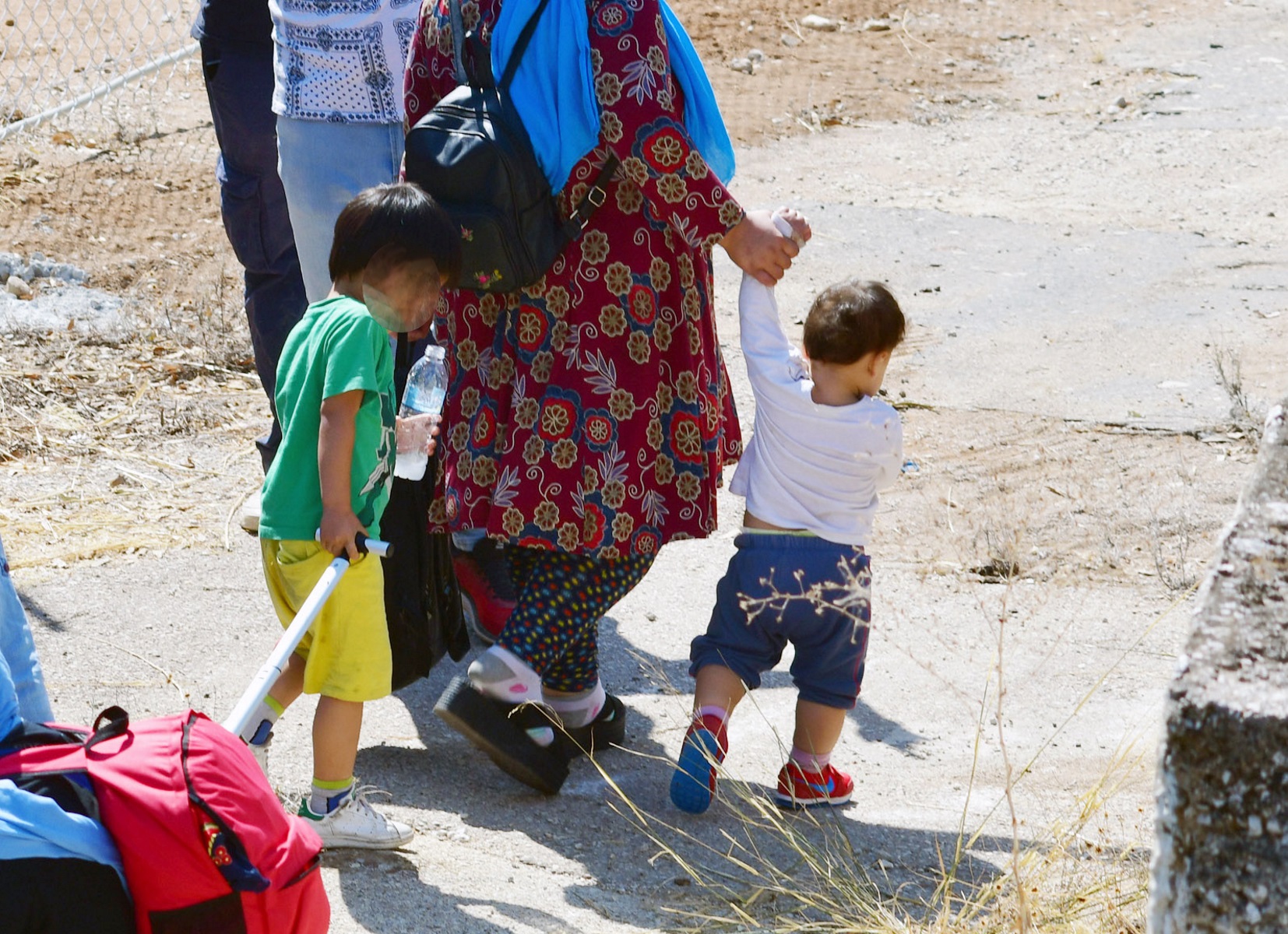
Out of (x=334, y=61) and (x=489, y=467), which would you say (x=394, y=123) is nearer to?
(x=334, y=61)

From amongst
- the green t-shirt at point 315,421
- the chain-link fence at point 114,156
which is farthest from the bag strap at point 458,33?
the chain-link fence at point 114,156

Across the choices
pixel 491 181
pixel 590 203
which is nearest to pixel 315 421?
pixel 491 181

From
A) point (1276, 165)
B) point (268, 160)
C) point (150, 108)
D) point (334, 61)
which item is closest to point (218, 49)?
point (268, 160)

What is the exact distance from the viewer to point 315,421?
109 inches

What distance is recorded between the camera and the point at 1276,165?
28.0 ft

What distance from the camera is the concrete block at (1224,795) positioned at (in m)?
1.40

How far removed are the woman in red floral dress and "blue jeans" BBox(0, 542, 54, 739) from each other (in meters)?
0.93

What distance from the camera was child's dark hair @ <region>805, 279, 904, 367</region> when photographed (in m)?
2.97

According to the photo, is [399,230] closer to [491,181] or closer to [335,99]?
[491,181]

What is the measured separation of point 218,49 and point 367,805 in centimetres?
249

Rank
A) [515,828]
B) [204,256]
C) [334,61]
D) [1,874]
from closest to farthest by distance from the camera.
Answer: [1,874]
[515,828]
[334,61]
[204,256]

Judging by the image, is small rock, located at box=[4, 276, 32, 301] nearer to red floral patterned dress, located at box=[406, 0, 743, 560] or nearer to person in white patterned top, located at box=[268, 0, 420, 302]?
person in white patterned top, located at box=[268, 0, 420, 302]

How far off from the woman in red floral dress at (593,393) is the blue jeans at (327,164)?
680 millimetres

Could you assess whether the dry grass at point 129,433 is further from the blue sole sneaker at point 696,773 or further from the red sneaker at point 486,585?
the blue sole sneaker at point 696,773
